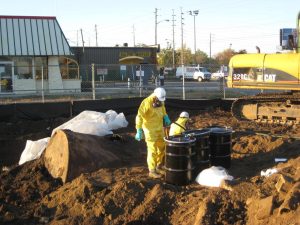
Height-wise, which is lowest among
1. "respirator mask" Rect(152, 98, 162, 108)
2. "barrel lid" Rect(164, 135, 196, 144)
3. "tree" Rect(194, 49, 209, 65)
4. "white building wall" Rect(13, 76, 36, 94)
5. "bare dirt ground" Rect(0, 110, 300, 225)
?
"bare dirt ground" Rect(0, 110, 300, 225)

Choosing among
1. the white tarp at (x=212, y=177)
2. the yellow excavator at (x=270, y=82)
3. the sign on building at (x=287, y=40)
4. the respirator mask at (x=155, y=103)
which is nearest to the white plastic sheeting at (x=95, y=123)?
the respirator mask at (x=155, y=103)

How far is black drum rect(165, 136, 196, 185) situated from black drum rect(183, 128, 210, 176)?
0.39 meters

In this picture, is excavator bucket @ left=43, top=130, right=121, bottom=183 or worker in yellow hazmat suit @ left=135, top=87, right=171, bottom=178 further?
excavator bucket @ left=43, top=130, right=121, bottom=183

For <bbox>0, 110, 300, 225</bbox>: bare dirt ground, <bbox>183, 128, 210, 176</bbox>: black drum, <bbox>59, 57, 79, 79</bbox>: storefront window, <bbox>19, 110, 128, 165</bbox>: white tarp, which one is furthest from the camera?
<bbox>59, 57, 79, 79</bbox>: storefront window

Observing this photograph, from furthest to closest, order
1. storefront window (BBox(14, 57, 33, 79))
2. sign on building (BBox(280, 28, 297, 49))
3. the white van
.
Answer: the white van < storefront window (BBox(14, 57, 33, 79)) < sign on building (BBox(280, 28, 297, 49))

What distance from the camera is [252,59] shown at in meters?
14.6

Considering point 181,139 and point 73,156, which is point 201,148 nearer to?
point 181,139

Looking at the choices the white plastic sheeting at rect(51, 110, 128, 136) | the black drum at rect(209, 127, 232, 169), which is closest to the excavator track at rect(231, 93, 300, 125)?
the white plastic sheeting at rect(51, 110, 128, 136)

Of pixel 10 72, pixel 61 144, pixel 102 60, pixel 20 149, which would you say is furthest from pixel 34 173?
pixel 102 60

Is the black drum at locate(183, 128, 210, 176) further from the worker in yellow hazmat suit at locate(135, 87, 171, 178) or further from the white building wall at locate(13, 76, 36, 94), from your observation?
the white building wall at locate(13, 76, 36, 94)

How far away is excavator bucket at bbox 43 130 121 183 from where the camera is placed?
9742mm

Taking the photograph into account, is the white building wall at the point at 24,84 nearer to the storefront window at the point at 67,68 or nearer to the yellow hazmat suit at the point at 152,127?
the storefront window at the point at 67,68

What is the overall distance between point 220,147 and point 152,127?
1.32m

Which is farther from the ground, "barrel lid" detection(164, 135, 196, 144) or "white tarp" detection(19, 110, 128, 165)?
"barrel lid" detection(164, 135, 196, 144)
